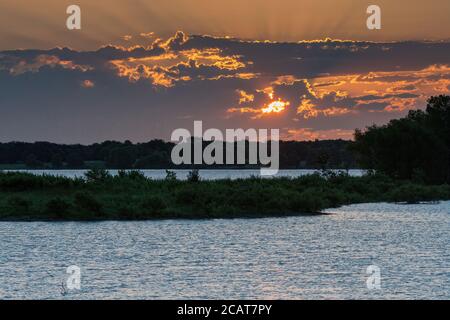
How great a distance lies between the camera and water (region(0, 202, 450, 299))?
33750 millimetres

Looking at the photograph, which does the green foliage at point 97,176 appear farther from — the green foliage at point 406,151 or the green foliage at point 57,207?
the green foliage at point 406,151

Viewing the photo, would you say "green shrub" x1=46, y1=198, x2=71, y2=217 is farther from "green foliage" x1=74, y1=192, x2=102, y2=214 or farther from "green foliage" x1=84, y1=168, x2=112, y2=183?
"green foliage" x1=84, y1=168, x2=112, y2=183

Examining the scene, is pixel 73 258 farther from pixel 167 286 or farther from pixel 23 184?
pixel 23 184

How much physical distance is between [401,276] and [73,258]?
18.5 m

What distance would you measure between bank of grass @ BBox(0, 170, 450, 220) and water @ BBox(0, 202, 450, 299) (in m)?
3.20

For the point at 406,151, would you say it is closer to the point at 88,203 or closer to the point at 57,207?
the point at 88,203

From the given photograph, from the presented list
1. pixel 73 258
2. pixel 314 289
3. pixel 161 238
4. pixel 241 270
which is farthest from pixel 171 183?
pixel 314 289

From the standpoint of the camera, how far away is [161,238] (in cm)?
5688

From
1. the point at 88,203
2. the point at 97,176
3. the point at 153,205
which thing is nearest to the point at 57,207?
the point at 88,203

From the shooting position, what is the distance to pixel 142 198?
75.9 m

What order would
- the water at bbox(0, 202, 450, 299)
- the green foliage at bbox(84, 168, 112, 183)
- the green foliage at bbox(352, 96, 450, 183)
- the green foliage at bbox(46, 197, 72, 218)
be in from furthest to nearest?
1. the green foliage at bbox(352, 96, 450, 183)
2. the green foliage at bbox(84, 168, 112, 183)
3. the green foliage at bbox(46, 197, 72, 218)
4. the water at bbox(0, 202, 450, 299)

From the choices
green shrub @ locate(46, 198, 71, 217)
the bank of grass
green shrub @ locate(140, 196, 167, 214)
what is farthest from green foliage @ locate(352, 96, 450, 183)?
green shrub @ locate(46, 198, 71, 217)
